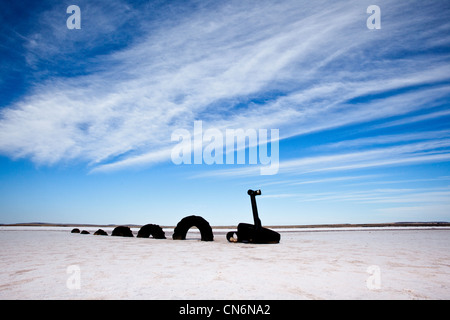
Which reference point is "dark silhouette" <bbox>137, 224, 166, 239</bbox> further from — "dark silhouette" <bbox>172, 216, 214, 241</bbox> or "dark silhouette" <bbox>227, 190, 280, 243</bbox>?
"dark silhouette" <bbox>227, 190, 280, 243</bbox>

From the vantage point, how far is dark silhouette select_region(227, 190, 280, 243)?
12.4 m

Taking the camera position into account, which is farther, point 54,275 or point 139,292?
point 54,275

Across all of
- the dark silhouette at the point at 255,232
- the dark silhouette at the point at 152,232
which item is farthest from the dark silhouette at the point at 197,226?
the dark silhouette at the point at 152,232

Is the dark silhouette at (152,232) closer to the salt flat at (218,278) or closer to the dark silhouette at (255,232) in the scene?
the dark silhouette at (255,232)

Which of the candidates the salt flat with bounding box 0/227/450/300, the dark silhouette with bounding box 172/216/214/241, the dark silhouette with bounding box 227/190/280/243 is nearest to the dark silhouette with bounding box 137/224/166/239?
the dark silhouette with bounding box 172/216/214/241

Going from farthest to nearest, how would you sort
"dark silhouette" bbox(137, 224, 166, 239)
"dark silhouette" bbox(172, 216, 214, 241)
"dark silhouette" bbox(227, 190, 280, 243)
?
1. "dark silhouette" bbox(137, 224, 166, 239)
2. "dark silhouette" bbox(172, 216, 214, 241)
3. "dark silhouette" bbox(227, 190, 280, 243)

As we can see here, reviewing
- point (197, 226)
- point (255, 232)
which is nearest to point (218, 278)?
point (255, 232)

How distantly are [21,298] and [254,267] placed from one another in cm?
453

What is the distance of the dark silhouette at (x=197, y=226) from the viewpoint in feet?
42.6

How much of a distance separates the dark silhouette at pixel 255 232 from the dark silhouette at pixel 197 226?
4.04 feet

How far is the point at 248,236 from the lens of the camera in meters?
12.9

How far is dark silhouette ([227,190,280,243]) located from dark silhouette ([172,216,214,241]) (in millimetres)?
1230
